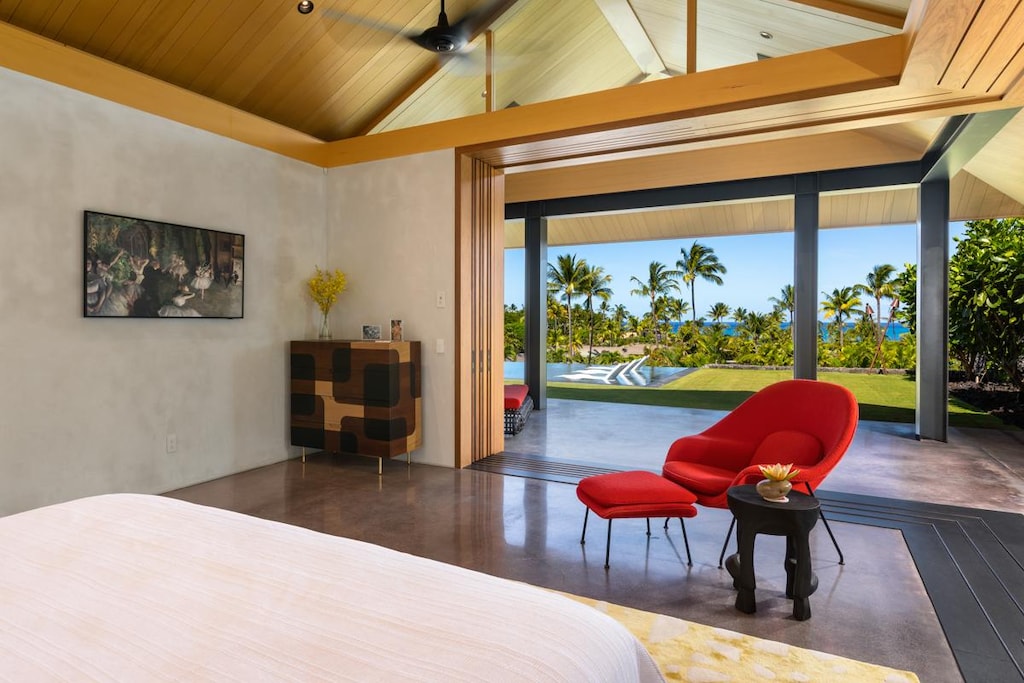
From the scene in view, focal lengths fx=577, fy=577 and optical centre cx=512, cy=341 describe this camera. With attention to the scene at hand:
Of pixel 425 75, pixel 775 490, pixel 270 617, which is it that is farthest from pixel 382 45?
pixel 270 617

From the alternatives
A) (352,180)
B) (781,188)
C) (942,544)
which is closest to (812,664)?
(942,544)

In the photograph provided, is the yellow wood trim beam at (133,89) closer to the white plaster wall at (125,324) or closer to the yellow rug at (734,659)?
the white plaster wall at (125,324)

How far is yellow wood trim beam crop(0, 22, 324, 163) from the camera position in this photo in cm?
351

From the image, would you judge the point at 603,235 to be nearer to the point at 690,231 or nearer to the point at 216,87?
the point at 690,231

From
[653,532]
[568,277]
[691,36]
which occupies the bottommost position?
[653,532]

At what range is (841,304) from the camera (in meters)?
12.3

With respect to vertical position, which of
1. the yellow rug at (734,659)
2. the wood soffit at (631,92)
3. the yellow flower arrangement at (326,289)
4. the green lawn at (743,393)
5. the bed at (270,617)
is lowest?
the yellow rug at (734,659)

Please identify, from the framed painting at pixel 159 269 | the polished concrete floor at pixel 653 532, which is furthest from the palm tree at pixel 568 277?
the framed painting at pixel 159 269

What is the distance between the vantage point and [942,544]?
329 centimetres

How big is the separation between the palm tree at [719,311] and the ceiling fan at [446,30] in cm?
1010

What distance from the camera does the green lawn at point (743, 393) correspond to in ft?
25.1

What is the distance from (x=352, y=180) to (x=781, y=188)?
182 inches

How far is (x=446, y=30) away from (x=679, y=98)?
2025mm

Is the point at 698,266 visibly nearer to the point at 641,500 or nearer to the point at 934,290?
the point at 934,290
